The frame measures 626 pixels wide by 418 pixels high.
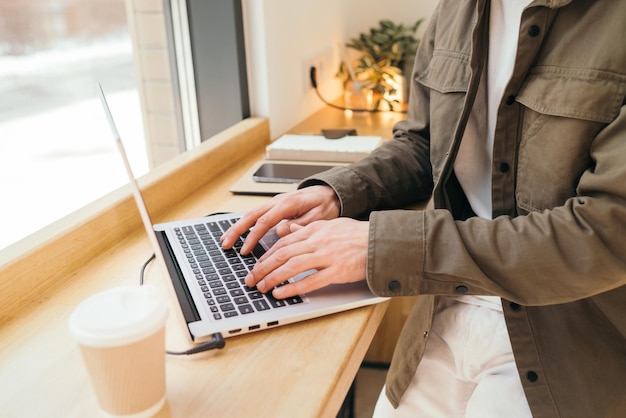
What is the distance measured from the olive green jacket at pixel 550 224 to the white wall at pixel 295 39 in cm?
65

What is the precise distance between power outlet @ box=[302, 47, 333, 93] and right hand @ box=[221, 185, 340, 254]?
843 millimetres

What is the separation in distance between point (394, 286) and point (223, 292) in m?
0.22

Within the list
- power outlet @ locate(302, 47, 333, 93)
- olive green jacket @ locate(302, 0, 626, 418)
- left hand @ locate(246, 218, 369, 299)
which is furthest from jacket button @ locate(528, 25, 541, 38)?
power outlet @ locate(302, 47, 333, 93)

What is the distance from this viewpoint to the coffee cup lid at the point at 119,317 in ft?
1.68

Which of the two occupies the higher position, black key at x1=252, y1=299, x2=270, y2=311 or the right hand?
the right hand

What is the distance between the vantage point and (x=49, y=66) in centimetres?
117

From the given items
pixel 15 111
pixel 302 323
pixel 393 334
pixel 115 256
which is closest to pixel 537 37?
pixel 302 323

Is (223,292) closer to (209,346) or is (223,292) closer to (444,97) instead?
(209,346)

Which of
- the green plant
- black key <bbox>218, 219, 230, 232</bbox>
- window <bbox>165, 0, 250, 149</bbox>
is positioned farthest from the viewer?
the green plant

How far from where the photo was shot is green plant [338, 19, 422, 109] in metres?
1.92

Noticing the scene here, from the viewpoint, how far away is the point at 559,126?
0.80 meters

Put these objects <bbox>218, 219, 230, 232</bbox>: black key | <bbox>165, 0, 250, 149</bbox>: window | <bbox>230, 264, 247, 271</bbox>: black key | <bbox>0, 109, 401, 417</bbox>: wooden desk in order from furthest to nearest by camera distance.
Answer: <bbox>165, 0, 250, 149</bbox>: window, <bbox>218, 219, 230, 232</bbox>: black key, <bbox>230, 264, 247, 271</bbox>: black key, <bbox>0, 109, 401, 417</bbox>: wooden desk

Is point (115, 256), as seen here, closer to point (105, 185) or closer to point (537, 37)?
point (105, 185)

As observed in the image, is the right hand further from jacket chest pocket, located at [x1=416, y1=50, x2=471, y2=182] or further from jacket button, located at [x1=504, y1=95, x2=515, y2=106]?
jacket button, located at [x1=504, y1=95, x2=515, y2=106]
